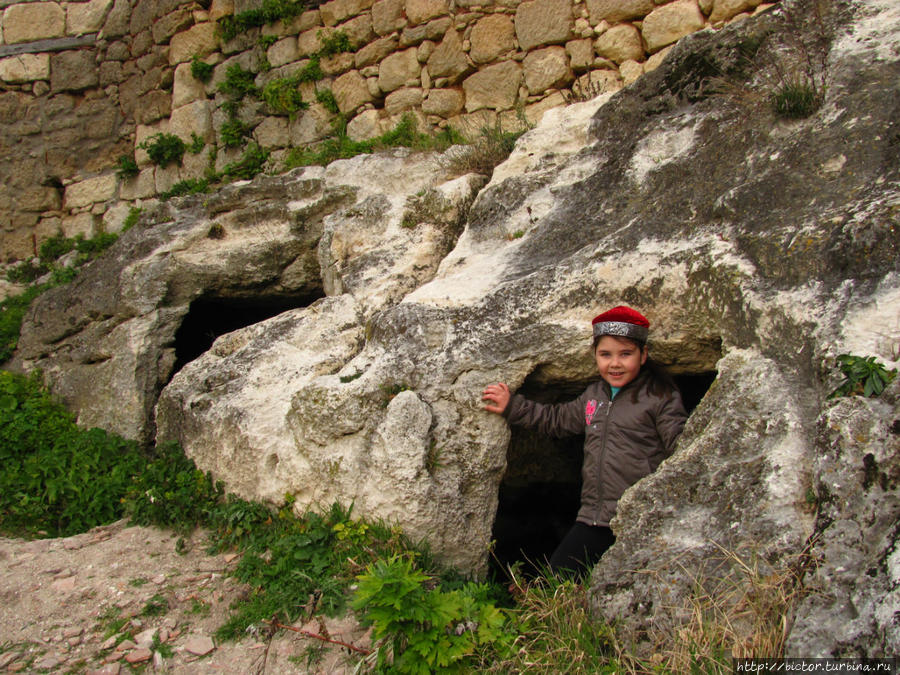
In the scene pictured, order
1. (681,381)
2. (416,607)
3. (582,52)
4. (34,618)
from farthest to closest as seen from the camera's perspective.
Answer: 1. (582,52)
2. (681,381)
3. (34,618)
4. (416,607)

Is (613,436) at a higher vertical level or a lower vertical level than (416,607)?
higher

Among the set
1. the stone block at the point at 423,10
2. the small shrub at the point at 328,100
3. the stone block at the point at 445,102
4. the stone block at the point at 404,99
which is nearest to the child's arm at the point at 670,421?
the stone block at the point at 445,102

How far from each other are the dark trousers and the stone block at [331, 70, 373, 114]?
550 centimetres

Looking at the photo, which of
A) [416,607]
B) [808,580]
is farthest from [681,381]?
[416,607]

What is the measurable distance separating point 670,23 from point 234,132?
15.4 feet

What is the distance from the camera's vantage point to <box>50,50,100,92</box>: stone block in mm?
8820

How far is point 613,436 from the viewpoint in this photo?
10.2 feet

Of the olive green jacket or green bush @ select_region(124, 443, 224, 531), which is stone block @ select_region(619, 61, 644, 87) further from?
green bush @ select_region(124, 443, 224, 531)

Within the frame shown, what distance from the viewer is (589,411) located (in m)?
3.25

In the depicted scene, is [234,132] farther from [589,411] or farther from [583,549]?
[583,549]

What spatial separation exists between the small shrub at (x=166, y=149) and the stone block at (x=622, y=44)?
4986 mm

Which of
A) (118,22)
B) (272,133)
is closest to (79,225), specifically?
(118,22)

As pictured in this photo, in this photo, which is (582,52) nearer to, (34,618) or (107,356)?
(107,356)

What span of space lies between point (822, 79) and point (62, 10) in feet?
31.0
